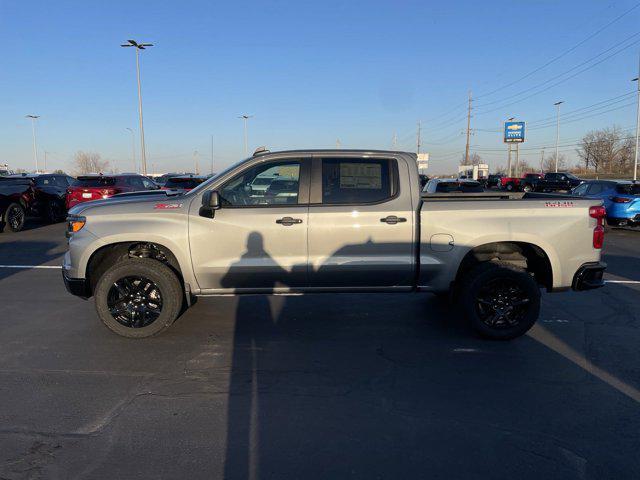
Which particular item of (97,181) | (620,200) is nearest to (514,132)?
(620,200)

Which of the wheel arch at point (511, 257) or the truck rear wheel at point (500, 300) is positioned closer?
the truck rear wheel at point (500, 300)

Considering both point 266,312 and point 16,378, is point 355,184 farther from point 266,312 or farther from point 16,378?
point 16,378

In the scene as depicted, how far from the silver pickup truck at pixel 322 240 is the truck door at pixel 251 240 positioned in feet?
0.03

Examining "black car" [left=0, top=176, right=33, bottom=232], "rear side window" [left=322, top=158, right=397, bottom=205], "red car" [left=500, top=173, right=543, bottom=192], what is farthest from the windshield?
"red car" [left=500, top=173, right=543, bottom=192]

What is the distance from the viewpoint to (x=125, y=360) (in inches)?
184

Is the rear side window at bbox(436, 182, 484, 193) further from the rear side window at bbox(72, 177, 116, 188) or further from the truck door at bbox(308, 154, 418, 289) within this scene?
the rear side window at bbox(72, 177, 116, 188)

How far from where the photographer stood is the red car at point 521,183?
43.2 meters

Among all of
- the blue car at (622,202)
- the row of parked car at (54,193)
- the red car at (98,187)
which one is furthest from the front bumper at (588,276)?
the red car at (98,187)

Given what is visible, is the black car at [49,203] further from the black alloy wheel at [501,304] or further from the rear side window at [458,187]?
the black alloy wheel at [501,304]

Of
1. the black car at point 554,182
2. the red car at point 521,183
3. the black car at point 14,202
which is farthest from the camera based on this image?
the red car at point 521,183

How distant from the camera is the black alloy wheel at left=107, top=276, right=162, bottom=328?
16.9 feet

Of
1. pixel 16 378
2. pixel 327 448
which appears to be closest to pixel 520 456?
pixel 327 448

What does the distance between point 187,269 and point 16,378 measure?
1755 millimetres

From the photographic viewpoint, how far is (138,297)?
522cm
